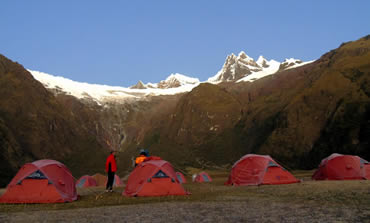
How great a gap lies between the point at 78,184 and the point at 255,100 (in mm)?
67092

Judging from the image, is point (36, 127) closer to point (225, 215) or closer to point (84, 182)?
point (84, 182)

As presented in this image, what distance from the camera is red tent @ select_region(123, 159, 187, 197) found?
50.8 ft

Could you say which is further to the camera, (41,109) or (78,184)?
(41,109)

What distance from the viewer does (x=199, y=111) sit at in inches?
3743

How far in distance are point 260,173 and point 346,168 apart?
613 cm

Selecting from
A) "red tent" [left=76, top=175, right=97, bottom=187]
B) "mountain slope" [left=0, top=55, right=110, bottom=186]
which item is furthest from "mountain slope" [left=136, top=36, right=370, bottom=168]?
"red tent" [left=76, top=175, right=97, bottom=187]

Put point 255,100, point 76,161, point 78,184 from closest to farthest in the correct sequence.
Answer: point 78,184 → point 76,161 → point 255,100

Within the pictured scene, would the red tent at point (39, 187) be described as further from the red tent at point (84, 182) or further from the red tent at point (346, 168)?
the red tent at point (84, 182)

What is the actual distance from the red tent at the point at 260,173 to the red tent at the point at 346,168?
319 centimetres

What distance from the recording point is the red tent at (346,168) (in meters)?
21.8

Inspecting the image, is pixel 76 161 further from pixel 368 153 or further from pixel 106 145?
pixel 368 153

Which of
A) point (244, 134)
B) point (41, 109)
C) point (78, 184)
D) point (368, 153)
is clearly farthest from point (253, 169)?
point (41, 109)

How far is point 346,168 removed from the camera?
22297 millimetres

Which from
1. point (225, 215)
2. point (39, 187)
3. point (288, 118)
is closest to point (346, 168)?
point (225, 215)
